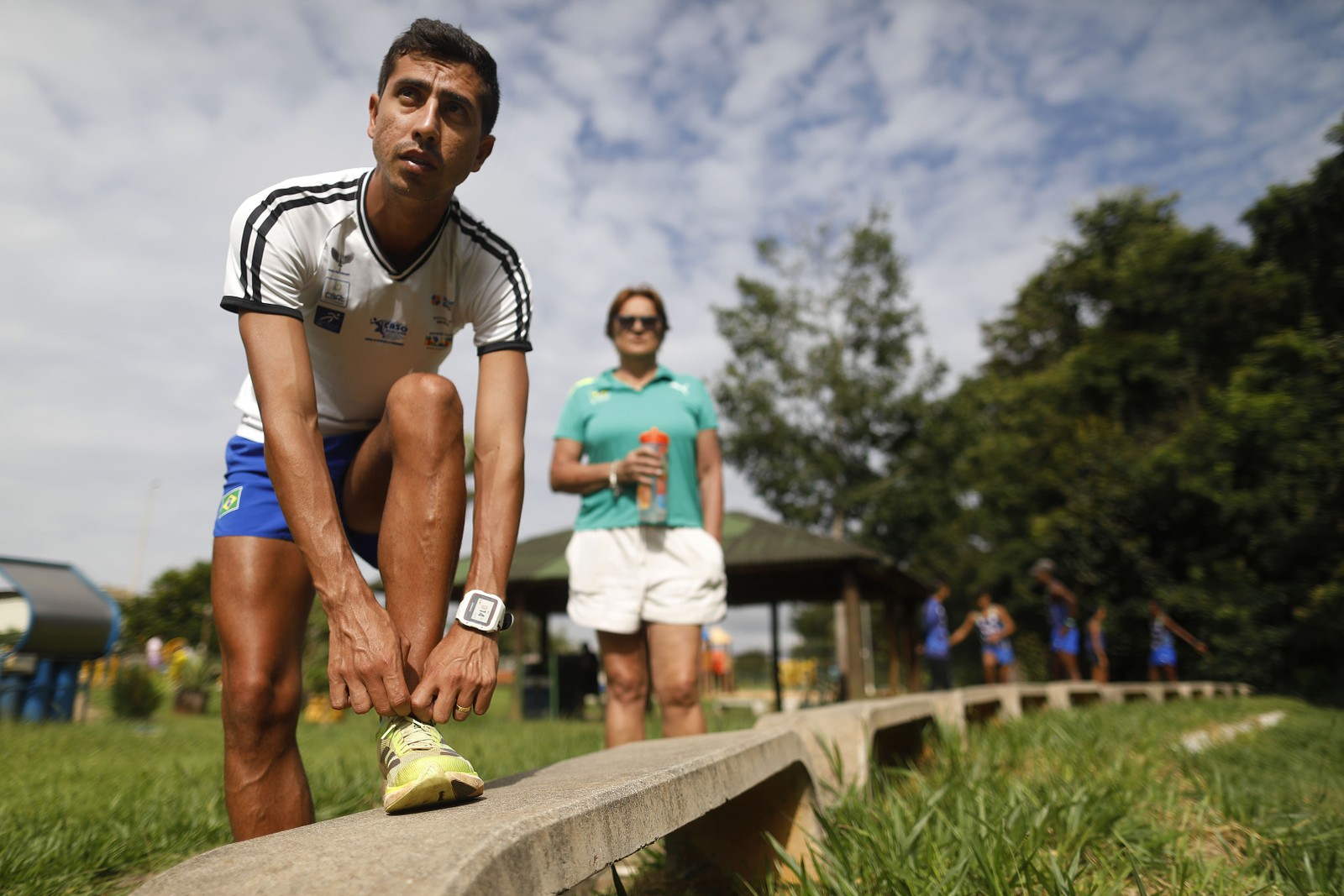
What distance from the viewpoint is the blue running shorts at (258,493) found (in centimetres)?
192

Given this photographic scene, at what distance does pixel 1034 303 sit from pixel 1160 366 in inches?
359

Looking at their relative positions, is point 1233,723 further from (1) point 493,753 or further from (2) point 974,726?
(1) point 493,753

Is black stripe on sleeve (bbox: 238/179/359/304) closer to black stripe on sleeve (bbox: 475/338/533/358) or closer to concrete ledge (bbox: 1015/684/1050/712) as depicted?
black stripe on sleeve (bbox: 475/338/533/358)

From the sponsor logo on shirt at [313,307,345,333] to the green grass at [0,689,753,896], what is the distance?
1.32 meters

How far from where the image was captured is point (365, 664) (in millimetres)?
1463

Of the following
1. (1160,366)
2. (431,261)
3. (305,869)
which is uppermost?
(1160,366)

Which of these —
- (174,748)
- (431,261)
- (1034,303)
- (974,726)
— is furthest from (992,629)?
(1034,303)

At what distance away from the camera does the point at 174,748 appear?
20.2ft

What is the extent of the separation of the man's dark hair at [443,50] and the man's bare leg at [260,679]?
107 cm

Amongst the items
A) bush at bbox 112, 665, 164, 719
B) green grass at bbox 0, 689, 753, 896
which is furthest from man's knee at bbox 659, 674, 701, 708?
bush at bbox 112, 665, 164, 719

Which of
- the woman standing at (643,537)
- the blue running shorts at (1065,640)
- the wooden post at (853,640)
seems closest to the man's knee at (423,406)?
the woman standing at (643,537)

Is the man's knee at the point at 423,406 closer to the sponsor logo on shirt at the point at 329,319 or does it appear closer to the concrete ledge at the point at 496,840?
the sponsor logo on shirt at the point at 329,319

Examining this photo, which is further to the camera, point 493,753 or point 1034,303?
point 1034,303

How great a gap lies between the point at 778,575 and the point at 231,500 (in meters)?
14.5
